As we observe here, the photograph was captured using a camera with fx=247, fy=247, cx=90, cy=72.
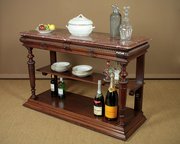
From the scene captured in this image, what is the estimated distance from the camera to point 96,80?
209 cm

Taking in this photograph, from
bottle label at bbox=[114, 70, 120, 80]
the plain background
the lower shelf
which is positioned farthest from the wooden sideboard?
the plain background

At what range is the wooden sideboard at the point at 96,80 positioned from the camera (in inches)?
71.1

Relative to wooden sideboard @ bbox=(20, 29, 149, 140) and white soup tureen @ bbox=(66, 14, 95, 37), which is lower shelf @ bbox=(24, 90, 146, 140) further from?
Result: white soup tureen @ bbox=(66, 14, 95, 37)

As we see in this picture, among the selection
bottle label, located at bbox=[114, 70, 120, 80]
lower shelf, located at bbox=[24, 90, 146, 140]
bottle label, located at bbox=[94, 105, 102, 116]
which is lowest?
lower shelf, located at bbox=[24, 90, 146, 140]

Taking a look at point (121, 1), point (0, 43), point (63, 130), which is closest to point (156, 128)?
point (63, 130)

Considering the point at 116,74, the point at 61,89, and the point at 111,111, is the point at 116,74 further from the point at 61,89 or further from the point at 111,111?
the point at 61,89

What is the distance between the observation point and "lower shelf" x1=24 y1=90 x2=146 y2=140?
196 centimetres

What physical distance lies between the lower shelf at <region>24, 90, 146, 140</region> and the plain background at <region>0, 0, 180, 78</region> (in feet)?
2.78

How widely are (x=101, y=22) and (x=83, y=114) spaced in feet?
4.38

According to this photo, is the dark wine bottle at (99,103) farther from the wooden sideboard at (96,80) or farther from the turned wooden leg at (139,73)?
the turned wooden leg at (139,73)

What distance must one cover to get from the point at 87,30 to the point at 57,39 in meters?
0.26

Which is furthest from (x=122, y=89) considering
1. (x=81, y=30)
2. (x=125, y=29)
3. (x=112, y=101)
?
(x=81, y=30)

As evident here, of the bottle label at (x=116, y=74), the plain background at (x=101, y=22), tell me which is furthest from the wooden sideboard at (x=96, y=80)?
the plain background at (x=101, y=22)

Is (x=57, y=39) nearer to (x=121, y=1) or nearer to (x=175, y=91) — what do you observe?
(x=121, y=1)
